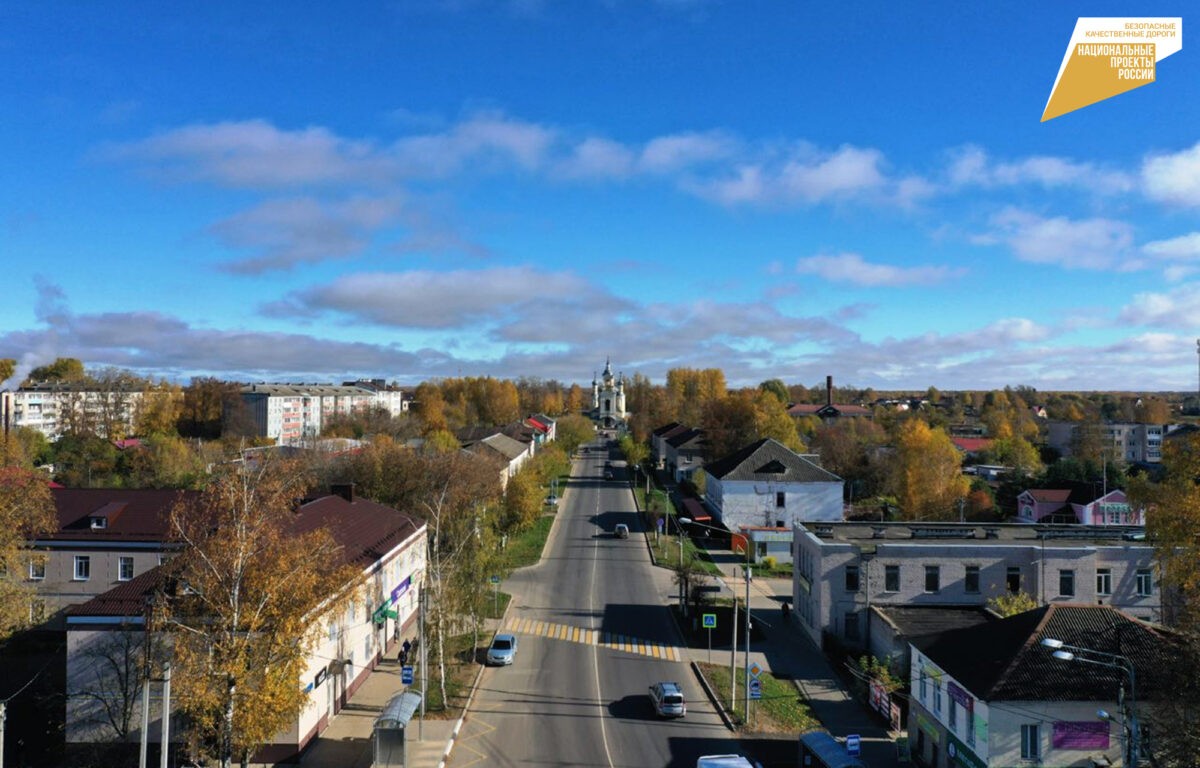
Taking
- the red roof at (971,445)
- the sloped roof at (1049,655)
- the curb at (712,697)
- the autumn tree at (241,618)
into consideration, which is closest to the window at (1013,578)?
the sloped roof at (1049,655)

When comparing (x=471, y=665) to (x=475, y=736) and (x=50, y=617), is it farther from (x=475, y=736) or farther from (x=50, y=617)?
(x=50, y=617)

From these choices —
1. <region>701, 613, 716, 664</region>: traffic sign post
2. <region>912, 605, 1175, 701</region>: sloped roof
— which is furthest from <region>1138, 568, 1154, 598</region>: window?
<region>701, 613, 716, 664</region>: traffic sign post

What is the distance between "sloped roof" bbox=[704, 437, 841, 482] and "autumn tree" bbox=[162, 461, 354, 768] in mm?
44720

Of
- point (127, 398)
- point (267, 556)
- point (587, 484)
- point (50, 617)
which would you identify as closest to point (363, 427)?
point (127, 398)

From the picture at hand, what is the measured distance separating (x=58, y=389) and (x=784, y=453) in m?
108

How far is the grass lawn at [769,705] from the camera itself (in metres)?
26.1

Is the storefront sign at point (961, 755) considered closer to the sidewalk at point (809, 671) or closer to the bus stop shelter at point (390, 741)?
the sidewalk at point (809, 671)

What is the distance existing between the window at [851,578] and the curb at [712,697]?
8043 millimetres

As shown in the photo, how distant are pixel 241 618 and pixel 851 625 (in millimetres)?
26213

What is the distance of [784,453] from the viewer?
61.7 m

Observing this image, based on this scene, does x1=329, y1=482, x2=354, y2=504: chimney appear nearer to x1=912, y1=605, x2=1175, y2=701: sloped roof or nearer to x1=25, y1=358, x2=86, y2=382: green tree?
x1=912, y1=605, x2=1175, y2=701: sloped roof

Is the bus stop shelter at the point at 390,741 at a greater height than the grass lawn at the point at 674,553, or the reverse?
the bus stop shelter at the point at 390,741

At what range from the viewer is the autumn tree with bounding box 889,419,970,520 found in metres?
58.1

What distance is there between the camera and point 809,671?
3203 centimetres
